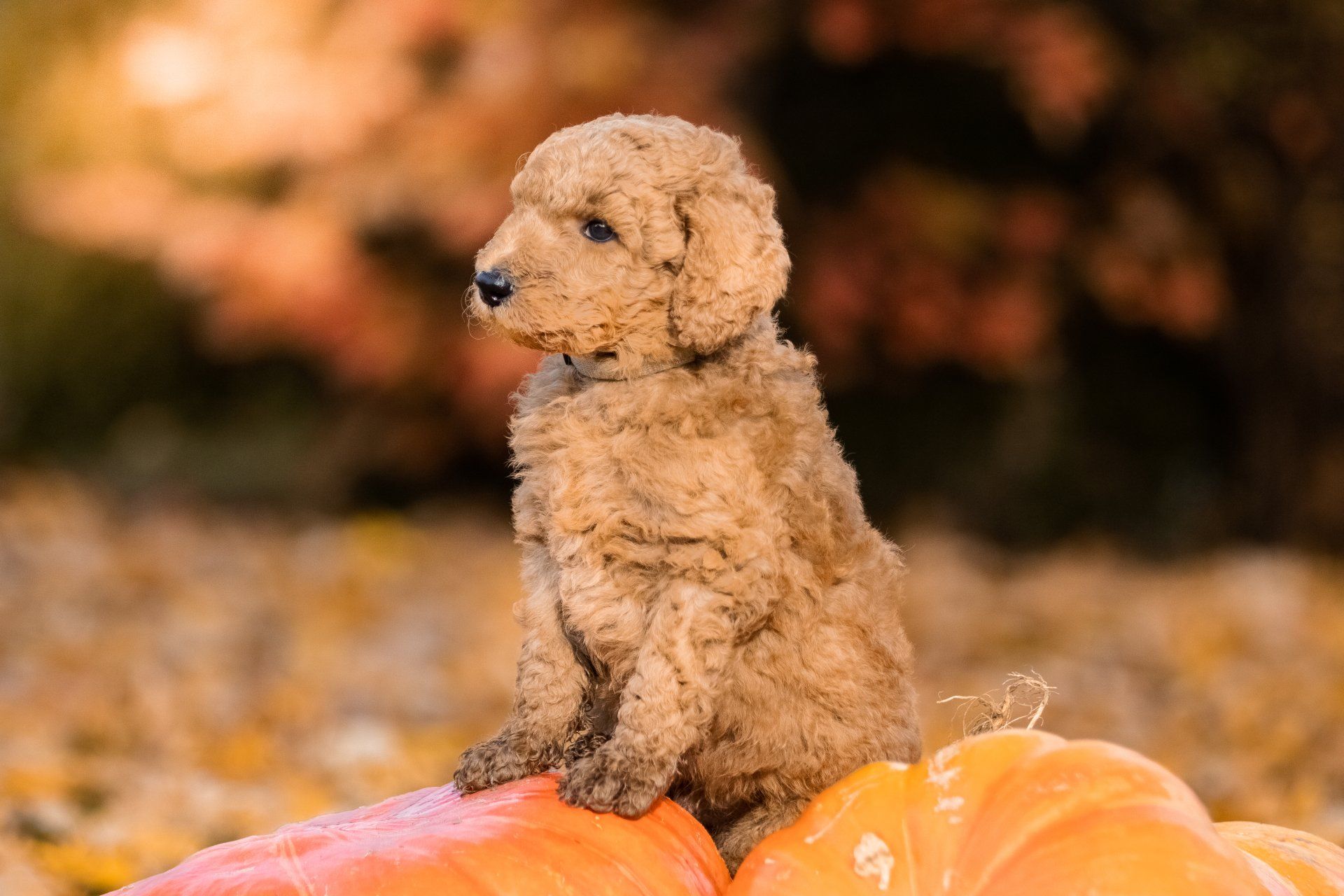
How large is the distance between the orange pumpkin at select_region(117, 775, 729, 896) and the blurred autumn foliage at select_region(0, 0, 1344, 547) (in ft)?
11.9

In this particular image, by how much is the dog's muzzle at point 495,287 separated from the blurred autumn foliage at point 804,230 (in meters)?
3.33

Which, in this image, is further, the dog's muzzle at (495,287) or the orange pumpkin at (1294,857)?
the orange pumpkin at (1294,857)

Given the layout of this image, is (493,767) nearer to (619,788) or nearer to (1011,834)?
(619,788)

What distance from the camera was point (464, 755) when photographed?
8.54ft

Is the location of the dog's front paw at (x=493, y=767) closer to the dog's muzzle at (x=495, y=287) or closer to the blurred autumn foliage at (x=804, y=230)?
the dog's muzzle at (x=495, y=287)

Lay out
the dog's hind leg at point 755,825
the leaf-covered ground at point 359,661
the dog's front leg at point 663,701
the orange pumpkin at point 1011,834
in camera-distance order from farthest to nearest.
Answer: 1. the leaf-covered ground at point 359,661
2. the dog's hind leg at point 755,825
3. the dog's front leg at point 663,701
4. the orange pumpkin at point 1011,834

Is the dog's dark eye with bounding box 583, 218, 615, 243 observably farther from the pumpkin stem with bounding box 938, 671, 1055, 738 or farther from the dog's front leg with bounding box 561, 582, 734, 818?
the pumpkin stem with bounding box 938, 671, 1055, 738

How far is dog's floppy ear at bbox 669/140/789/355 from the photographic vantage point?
2.38 meters

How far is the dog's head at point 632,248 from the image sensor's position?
235cm

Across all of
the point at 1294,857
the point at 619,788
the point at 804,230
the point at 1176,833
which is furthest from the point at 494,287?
the point at 804,230

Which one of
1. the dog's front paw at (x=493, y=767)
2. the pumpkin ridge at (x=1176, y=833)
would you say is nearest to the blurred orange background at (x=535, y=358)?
the dog's front paw at (x=493, y=767)

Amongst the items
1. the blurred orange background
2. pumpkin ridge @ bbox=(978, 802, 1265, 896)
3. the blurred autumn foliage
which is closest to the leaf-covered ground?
the blurred orange background

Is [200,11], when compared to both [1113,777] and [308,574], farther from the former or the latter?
[1113,777]

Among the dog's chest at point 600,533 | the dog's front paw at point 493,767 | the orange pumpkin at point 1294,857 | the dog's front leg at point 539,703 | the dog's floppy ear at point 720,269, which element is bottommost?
the orange pumpkin at point 1294,857
